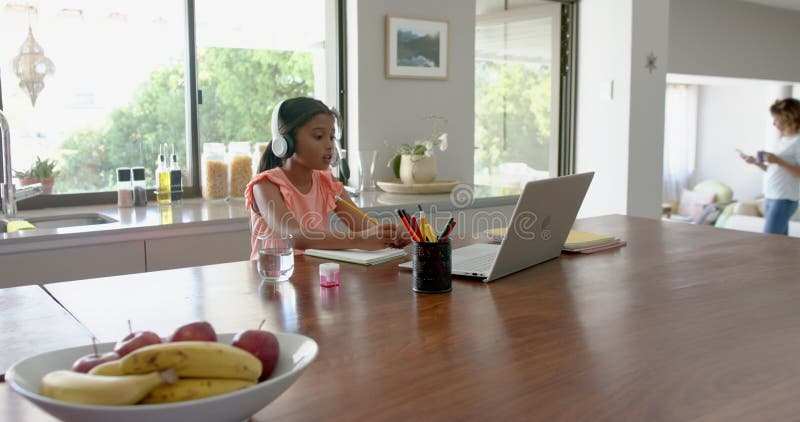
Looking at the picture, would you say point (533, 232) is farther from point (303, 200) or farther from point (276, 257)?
point (303, 200)

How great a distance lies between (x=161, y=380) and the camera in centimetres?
65

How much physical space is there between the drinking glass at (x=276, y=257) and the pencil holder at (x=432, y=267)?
265mm

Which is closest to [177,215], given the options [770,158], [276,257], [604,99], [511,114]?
[276,257]

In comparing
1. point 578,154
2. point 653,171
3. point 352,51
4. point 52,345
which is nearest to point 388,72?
point 352,51

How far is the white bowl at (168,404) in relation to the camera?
632 mm

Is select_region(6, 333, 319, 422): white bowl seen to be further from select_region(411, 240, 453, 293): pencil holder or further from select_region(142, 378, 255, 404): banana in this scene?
select_region(411, 240, 453, 293): pencil holder

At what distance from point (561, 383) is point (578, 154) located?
12.5 feet

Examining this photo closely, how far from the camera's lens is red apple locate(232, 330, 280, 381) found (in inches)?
29.0

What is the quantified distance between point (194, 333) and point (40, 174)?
7.88 feet

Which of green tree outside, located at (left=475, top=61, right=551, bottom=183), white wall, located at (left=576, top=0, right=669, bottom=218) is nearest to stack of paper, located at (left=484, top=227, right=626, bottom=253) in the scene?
green tree outside, located at (left=475, top=61, right=551, bottom=183)

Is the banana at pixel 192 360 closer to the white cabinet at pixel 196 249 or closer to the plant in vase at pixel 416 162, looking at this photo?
the white cabinet at pixel 196 249

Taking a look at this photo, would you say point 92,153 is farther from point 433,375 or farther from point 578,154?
point 578,154

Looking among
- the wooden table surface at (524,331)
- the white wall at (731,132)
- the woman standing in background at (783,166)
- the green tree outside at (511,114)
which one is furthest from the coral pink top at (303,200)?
the white wall at (731,132)

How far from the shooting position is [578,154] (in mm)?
4559
